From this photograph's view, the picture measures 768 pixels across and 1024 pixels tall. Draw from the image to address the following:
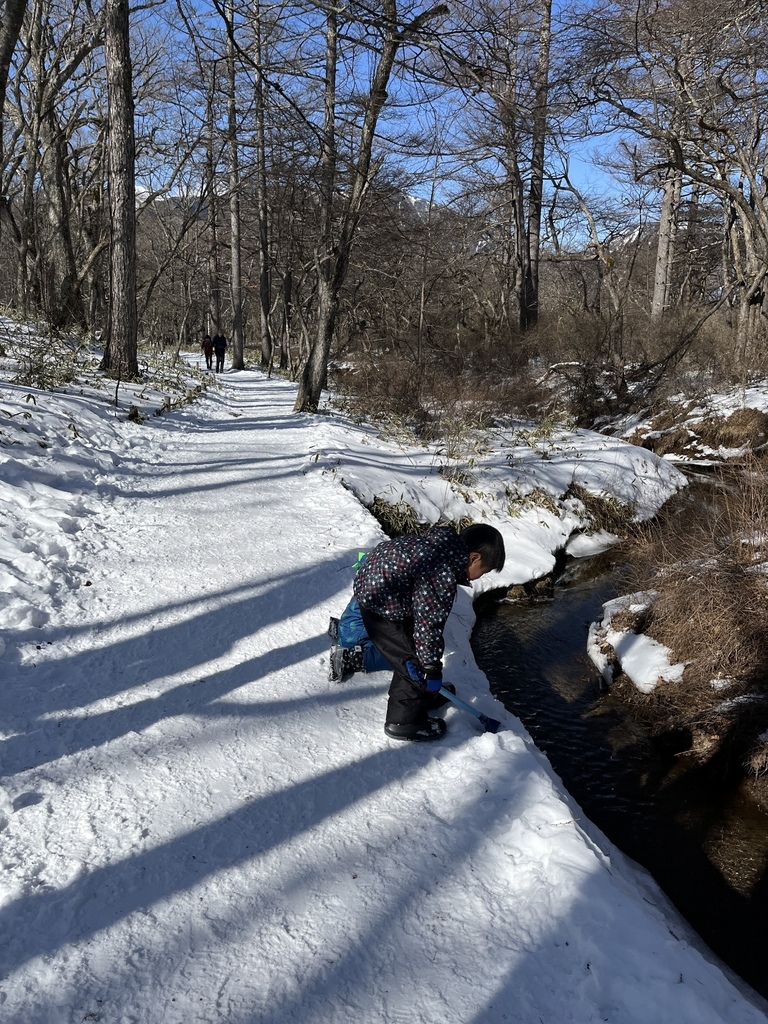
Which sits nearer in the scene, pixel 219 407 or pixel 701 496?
pixel 701 496

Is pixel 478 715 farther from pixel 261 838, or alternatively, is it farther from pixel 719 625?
pixel 719 625

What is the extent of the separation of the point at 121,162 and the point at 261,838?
11249 mm

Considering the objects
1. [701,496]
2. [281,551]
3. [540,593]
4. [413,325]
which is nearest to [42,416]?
[281,551]

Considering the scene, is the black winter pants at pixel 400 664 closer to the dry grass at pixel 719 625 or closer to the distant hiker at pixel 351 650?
the distant hiker at pixel 351 650

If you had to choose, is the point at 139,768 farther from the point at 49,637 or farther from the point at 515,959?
the point at 515,959

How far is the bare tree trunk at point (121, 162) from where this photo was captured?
10250mm

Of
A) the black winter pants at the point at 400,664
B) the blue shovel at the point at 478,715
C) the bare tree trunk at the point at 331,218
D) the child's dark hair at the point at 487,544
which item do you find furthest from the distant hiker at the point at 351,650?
the bare tree trunk at the point at 331,218

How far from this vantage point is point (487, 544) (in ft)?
10.7

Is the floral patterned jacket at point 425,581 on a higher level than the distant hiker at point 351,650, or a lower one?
higher

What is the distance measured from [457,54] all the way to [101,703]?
563cm

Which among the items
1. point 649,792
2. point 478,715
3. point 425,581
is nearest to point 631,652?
point 649,792

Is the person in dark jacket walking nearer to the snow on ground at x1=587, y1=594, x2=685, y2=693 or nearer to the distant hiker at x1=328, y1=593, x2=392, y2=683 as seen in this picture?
the distant hiker at x1=328, y1=593, x2=392, y2=683

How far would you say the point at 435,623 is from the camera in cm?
324

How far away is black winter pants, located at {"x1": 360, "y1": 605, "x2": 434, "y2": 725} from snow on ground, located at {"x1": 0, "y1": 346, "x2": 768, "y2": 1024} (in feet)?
0.56
